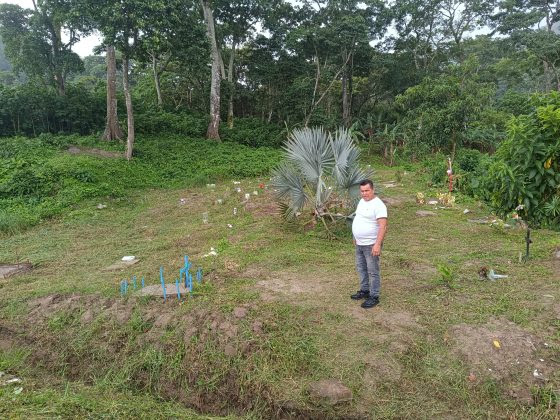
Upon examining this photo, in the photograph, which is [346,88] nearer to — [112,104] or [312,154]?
[112,104]

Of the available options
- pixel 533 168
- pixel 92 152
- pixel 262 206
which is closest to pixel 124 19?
pixel 92 152

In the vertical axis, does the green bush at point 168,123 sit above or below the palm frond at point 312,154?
above

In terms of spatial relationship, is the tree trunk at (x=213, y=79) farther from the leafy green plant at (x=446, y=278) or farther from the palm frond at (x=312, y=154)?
the leafy green plant at (x=446, y=278)

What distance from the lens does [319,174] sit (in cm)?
663

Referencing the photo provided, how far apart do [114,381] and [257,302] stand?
1.52 meters

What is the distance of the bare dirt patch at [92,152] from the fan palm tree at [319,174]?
8747 mm

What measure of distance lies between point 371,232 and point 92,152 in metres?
12.2

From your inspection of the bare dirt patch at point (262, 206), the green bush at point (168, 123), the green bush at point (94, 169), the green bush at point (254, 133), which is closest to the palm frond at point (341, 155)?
the bare dirt patch at point (262, 206)

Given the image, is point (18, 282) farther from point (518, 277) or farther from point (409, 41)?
point (409, 41)

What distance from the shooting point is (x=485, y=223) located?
7047 mm

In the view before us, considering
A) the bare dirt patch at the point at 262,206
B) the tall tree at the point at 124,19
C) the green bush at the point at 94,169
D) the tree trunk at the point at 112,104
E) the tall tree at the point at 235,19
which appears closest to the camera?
the bare dirt patch at the point at 262,206

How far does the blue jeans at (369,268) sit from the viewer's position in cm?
401

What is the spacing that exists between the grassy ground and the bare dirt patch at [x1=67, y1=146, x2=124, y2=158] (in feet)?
26.1

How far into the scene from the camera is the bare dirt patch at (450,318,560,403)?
303 cm
